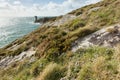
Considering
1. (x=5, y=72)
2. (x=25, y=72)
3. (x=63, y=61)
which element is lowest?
(x=5, y=72)

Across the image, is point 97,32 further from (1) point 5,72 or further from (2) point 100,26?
(1) point 5,72

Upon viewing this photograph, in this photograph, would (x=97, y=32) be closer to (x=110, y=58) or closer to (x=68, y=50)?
(x=68, y=50)

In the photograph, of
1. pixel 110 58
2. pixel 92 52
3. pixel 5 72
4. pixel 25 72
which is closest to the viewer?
pixel 110 58

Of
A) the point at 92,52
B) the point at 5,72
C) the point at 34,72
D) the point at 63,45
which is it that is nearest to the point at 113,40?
the point at 92,52

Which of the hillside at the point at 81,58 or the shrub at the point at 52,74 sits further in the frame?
the shrub at the point at 52,74

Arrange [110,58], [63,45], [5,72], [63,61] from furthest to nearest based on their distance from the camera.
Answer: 1. [5,72]
2. [63,45]
3. [63,61]
4. [110,58]

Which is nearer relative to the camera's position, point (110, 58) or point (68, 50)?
point (110, 58)

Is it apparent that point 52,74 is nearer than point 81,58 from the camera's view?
Yes

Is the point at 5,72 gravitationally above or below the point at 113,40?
below

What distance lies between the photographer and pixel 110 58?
8109 mm

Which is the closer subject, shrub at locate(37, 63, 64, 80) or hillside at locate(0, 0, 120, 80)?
hillside at locate(0, 0, 120, 80)

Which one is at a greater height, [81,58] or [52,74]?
[81,58]

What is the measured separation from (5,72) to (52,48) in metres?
3.57

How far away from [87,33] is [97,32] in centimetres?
61
